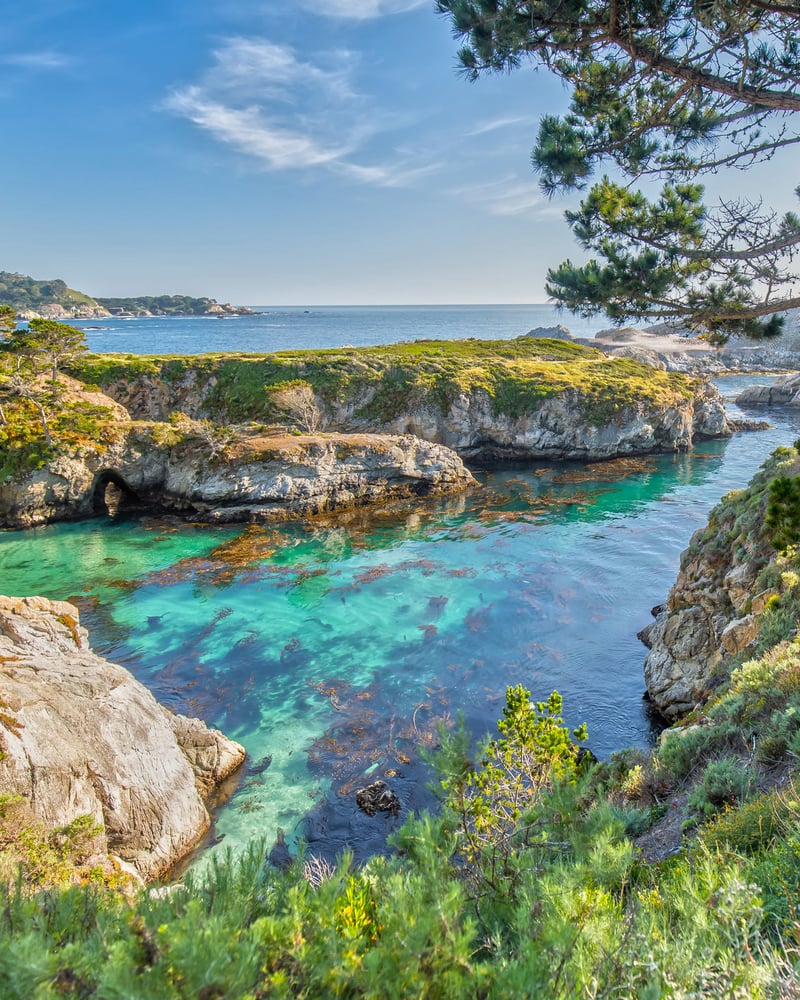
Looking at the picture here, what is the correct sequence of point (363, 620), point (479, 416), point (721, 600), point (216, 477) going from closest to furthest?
point (721, 600), point (363, 620), point (216, 477), point (479, 416)

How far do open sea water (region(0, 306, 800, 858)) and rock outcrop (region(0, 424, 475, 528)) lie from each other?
5.41ft

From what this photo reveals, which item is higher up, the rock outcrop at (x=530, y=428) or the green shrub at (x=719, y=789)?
the rock outcrop at (x=530, y=428)

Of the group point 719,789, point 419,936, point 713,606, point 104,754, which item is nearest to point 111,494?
point 104,754

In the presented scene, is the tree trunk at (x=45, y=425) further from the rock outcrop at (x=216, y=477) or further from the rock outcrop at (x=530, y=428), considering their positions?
the rock outcrop at (x=530, y=428)

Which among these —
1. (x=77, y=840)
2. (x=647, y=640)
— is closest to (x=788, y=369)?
(x=647, y=640)

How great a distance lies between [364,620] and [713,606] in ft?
37.6

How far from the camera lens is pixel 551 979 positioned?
118 inches

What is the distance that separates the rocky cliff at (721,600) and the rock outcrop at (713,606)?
0.07 feet

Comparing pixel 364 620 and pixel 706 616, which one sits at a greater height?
pixel 706 616

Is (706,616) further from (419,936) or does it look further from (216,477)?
(216,477)

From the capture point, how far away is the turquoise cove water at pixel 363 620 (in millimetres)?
13820

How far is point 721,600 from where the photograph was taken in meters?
14.6

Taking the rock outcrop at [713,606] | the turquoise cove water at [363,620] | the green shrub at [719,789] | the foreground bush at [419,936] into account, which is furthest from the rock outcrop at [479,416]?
Result: the foreground bush at [419,936]

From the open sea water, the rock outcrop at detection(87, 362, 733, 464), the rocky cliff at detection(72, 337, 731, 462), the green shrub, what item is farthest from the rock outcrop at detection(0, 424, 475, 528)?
the green shrub
